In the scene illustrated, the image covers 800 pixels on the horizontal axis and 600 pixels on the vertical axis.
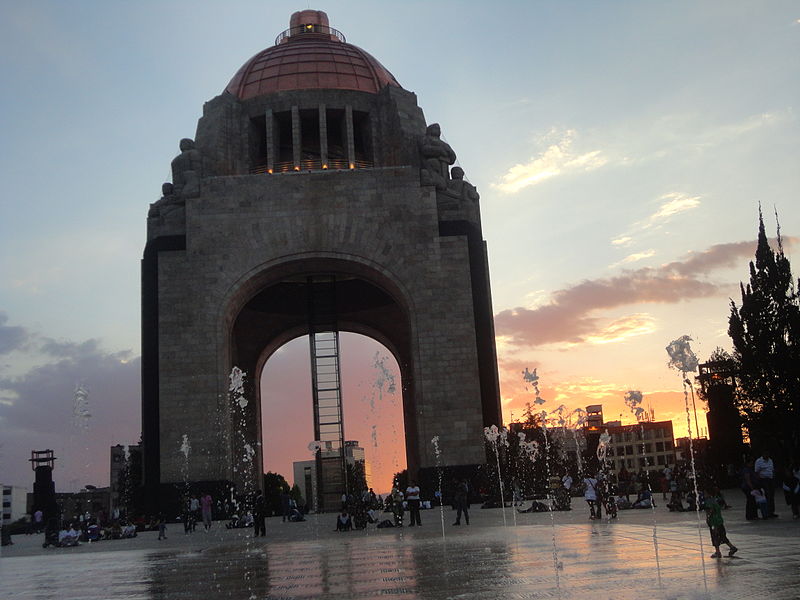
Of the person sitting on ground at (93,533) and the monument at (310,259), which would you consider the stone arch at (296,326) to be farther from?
the person sitting on ground at (93,533)

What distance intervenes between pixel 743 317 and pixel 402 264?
12.4 m

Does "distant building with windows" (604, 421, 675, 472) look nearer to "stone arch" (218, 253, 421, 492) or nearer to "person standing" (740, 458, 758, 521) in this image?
"stone arch" (218, 253, 421, 492)

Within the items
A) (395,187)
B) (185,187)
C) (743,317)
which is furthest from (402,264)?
(743,317)

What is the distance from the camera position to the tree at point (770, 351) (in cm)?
2975

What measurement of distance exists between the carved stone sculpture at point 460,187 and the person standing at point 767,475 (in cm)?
1842

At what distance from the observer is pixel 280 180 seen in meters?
31.1

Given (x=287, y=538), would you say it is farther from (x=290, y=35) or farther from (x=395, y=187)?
(x=290, y=35)

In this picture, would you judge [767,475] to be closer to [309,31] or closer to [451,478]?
[451,478]

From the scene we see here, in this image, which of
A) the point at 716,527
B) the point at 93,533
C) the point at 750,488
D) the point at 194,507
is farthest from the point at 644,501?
the point at 93,533

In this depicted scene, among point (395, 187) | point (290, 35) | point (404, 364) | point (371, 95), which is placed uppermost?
point (290, 35)

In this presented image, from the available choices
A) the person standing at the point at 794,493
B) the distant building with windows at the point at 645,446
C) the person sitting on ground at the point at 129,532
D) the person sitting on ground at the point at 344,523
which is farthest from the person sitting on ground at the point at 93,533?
the distant building with windows at the point at 645,446

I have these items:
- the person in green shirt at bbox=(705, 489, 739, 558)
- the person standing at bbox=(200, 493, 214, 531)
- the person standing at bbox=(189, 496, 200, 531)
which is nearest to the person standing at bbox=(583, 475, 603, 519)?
the person in green shirt at bbox=(705, 489, 739, 558)

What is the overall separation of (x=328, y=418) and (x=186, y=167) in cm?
1060

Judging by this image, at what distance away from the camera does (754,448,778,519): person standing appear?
49.0ft
